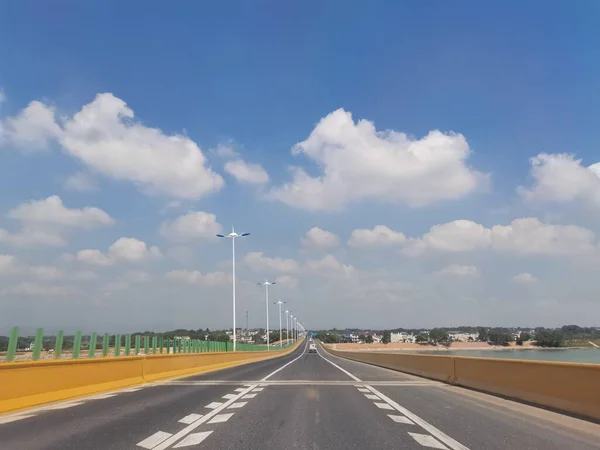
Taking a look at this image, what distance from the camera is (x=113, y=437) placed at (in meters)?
9.15

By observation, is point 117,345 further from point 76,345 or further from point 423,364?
point 423,364

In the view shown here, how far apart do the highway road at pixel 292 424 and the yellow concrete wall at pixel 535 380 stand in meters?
0.38

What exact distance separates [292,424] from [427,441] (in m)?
2.87

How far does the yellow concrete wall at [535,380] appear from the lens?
11039mm

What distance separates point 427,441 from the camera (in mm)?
8883

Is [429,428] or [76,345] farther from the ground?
[76,345]

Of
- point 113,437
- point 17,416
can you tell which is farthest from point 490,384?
point 17,416

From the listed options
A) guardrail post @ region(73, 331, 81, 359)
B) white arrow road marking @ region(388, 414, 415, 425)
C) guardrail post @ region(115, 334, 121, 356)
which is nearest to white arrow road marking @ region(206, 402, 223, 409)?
white arrow road marking @ region(388, 414, 415, 425)

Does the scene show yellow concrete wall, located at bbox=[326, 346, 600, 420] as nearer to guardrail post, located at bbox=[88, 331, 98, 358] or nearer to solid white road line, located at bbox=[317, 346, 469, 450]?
solid white road line, located at bbox=[317, 346, 469, 450]

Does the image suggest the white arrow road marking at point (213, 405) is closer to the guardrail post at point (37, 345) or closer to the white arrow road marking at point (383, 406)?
the white arrow road marking at point (383, 406)

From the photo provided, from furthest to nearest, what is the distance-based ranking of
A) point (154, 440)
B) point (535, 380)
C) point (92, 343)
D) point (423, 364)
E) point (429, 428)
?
point (423, 364), point (92, 343), point (535, 380), point (429, 428), point (154, 440)

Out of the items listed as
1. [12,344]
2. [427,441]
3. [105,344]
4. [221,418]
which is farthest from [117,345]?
[427,441]

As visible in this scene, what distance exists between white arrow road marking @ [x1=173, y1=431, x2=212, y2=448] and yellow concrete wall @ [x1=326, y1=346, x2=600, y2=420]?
740cm

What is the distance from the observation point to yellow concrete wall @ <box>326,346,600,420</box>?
11039 mm
